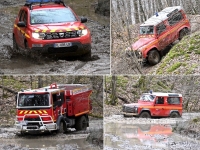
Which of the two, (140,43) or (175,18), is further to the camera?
(175,18)

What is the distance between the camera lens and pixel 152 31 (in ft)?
44.1

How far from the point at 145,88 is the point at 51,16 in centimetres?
402

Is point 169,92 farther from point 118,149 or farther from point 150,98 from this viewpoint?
point 118,149

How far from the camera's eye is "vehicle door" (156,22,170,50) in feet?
43.5

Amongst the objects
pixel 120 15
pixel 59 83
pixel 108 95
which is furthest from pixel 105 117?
pixel 120 15

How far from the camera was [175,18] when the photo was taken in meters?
13.5

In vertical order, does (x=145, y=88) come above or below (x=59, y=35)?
below

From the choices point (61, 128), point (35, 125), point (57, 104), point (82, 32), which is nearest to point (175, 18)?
point (82, 32)

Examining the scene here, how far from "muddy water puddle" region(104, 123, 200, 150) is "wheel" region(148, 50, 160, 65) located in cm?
173

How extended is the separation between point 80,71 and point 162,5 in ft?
9.25

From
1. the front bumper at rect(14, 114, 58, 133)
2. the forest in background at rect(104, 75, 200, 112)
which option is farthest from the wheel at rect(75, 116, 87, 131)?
the front bumper at rect(14, 114, 58, 133)

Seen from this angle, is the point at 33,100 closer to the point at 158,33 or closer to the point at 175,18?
the point at 158,33

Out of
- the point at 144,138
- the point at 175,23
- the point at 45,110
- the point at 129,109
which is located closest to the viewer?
the point at 144,138

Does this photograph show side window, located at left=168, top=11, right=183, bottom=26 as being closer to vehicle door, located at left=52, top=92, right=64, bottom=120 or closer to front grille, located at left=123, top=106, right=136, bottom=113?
front grille, located at left=123, top=106, right=136, bottom=113
